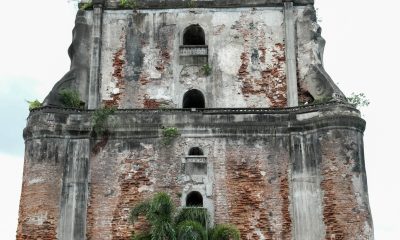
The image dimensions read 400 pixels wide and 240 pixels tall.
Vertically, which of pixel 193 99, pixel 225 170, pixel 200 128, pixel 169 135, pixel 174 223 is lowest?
pixel 174 223

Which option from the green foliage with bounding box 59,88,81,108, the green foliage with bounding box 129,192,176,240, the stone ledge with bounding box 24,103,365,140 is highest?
the green foliage with bounding box 59,88,81,108

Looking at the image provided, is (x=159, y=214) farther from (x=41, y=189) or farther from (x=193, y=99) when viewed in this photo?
(x=193, y=99)

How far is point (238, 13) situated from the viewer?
52.9ft

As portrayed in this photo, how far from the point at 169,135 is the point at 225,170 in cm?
139

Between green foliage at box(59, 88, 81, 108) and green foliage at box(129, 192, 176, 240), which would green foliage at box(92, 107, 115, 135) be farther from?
green foliage at box(129, 192, 176, 240)

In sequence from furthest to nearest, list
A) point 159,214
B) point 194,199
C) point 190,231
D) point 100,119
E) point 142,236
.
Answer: point 100,119 → point 194,199 → point 142,236 → point 159,214 → point 190,231

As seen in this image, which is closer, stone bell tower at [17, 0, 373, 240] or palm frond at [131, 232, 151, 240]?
palm frond at [131, 232, 151, 240]

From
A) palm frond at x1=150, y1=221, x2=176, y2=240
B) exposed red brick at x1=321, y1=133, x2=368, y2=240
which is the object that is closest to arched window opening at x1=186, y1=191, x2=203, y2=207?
palm frond at x1=150, y1=221, x2=176, y2=240

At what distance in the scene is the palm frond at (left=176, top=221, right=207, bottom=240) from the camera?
12.6m

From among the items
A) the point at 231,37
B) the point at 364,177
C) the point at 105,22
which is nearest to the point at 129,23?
the point at 105,22

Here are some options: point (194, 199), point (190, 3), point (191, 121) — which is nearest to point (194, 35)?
point (190, 3)

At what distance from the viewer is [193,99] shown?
15.9 meters

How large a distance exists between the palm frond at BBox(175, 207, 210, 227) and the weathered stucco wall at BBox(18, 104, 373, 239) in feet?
1.18

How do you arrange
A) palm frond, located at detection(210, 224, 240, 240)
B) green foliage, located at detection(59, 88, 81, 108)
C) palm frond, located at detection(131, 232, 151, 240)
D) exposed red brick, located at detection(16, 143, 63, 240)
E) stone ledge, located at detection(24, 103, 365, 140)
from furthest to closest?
green foliage, located at detection(59, 88, 81, 108)
stone ledge, located at detection(24, 103, 365, 140)
exposed red brick, located at detection(16, 143, 63, 240)
palm frond, located at detection(131, 232, 151, 240)
palm frond, located at detection(210, 224, 240, 240)
